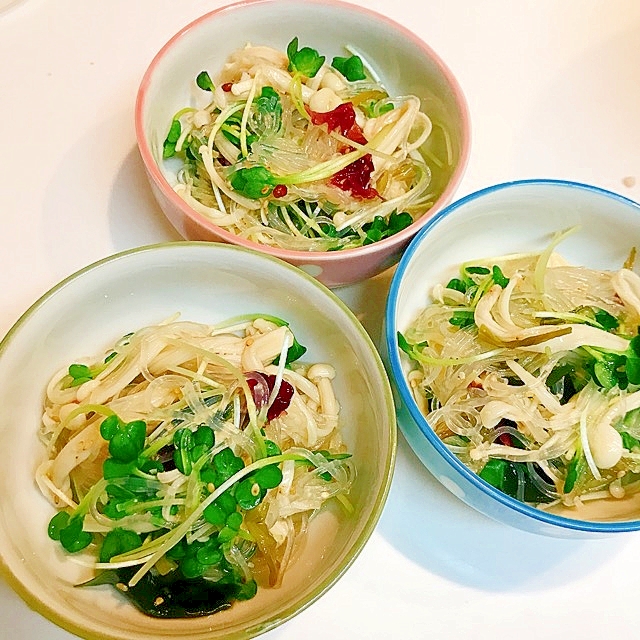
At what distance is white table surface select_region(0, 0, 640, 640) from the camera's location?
3.43 feet

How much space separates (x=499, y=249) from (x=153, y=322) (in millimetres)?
631

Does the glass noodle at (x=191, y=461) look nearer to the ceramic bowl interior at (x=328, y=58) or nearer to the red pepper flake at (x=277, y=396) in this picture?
the red pepper flake at (x=277, y=396)

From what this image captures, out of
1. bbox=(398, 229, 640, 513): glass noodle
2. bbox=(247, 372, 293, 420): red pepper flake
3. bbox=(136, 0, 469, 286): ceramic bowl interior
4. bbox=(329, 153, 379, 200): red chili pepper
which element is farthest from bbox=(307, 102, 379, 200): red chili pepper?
bbox=(247, 372, 293, 420): red pepper flake

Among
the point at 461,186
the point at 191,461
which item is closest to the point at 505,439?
the point at 191,461

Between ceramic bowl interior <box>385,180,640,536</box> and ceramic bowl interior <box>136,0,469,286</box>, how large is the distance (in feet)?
0.21

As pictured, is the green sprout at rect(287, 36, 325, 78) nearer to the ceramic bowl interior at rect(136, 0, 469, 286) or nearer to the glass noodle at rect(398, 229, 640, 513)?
the ceramic bowl interior at rect(136, 0, 469, 286)

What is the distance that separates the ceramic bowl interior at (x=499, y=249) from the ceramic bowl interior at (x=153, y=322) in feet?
0.24

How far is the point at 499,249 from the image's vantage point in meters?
1.30

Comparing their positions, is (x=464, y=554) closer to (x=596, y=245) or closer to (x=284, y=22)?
(x=596, y=245)

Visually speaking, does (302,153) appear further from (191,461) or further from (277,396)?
(191,461)

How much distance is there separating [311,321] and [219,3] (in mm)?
927

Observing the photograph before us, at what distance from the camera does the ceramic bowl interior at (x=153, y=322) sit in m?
0.84

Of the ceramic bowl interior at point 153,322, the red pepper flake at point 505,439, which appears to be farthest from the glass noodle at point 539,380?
the ceramic bowl interior at point 153,322

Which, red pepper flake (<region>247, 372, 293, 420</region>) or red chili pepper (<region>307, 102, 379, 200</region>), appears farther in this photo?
red chili pepper (<region>307, 102, 379, 200</region>)
